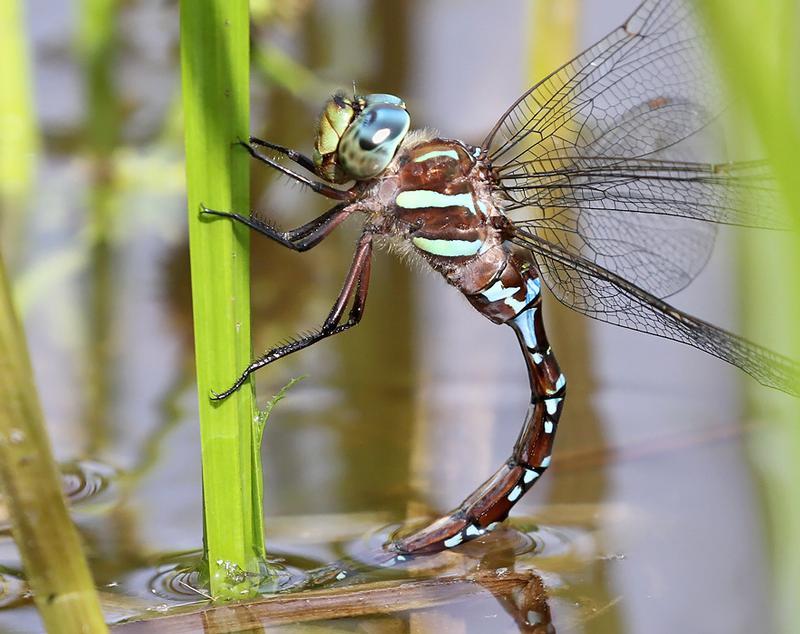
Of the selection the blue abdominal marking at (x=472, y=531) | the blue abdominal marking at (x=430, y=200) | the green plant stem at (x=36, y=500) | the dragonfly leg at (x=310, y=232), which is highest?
the blue abdominal marking at (x=430, y=200)

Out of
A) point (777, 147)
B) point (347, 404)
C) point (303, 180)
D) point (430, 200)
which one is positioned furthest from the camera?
point (347, 404)

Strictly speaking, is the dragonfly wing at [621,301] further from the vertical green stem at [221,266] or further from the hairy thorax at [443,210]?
the vertical green stem at [221,266]

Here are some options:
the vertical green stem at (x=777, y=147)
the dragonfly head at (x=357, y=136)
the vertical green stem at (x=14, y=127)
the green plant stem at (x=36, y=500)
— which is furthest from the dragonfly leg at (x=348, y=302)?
the vertical green stem at (x=14, y=127)

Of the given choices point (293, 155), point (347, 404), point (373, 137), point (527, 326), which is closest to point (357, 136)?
point (373, 137)

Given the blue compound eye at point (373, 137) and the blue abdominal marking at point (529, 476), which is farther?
the blue abdominal marking at point (529, 476)

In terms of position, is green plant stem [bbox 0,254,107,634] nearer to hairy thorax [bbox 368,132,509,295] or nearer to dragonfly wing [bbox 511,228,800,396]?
hairy thorax [bbox 368,132,509,295]

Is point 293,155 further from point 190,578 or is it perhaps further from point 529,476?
point 529,476

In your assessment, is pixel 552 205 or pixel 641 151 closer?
pixel 552 205
